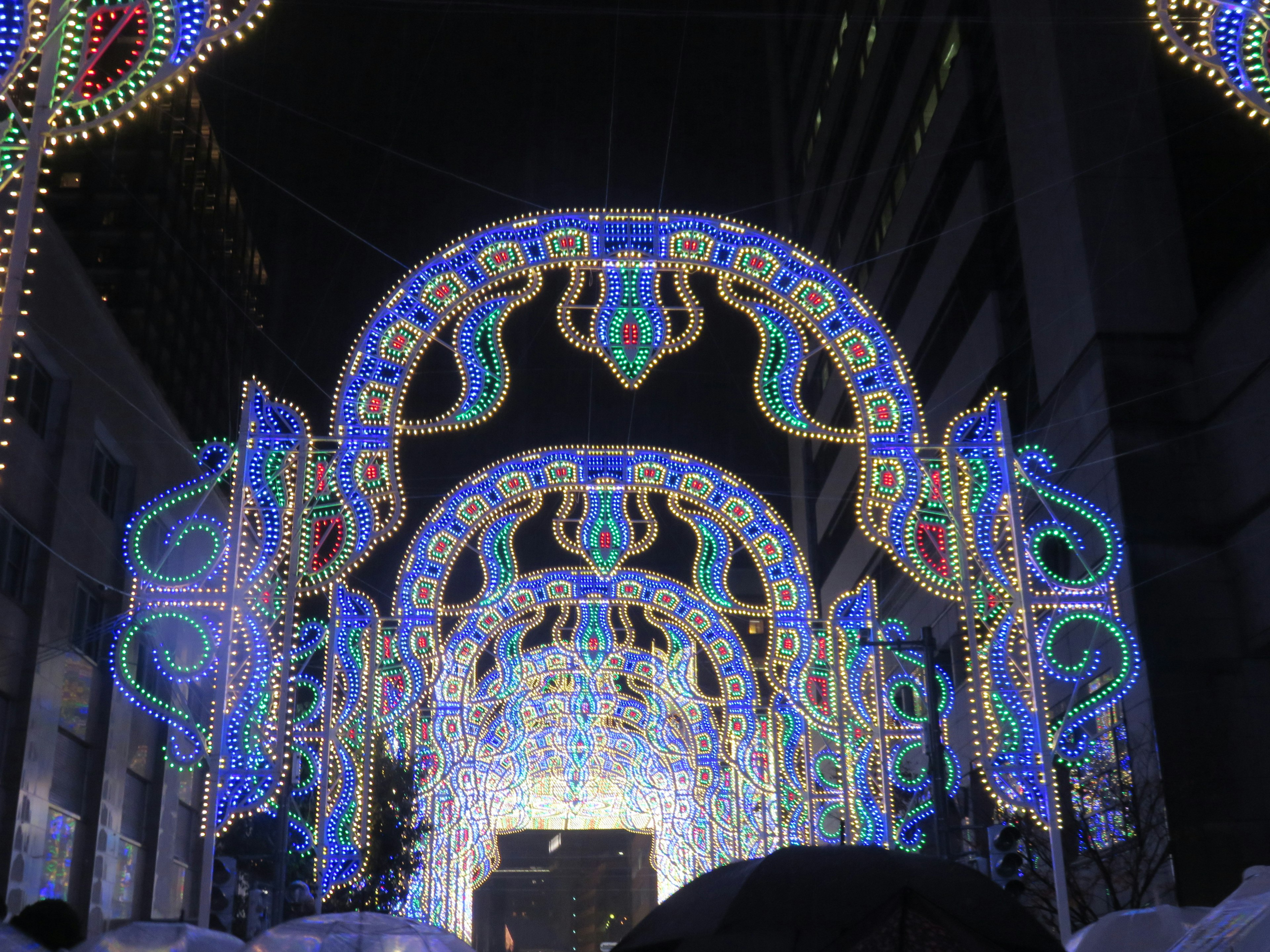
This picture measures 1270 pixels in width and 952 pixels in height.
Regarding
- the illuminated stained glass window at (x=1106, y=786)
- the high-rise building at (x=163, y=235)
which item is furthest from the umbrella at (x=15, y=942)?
the high-rise building at (x=163, y=235)

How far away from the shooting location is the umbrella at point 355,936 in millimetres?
8109

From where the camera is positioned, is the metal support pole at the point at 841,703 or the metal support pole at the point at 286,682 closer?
the metal support pole at the point at 286,682

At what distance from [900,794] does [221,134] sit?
54.6 m

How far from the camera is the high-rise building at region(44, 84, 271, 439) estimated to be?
237ft

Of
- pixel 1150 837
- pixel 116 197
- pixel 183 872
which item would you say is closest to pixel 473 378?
pixel 1150 837

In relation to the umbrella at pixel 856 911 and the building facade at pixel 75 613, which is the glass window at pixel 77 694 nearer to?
the building facade at pixel 75 613

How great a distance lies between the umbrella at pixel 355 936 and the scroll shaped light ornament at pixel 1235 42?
7689mm

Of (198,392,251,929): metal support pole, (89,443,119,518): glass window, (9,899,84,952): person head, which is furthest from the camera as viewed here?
(89,443,119,518): glass window

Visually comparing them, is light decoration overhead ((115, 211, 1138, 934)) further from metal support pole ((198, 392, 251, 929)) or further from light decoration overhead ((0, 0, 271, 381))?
light decoration overhead ((0, 0, 271, 381))

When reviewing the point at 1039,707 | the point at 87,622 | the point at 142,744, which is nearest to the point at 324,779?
the point at 1039,707

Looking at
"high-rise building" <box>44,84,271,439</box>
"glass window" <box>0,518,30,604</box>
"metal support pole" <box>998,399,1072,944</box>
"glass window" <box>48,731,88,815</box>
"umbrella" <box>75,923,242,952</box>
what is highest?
"high-rise building" <box>44,84,271,439</box>

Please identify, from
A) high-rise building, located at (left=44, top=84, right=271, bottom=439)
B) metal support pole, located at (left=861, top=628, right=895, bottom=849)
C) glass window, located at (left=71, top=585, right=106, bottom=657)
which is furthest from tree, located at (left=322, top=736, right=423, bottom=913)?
high-rise building, located at (left=44, top=84, right=271, bottom=439)

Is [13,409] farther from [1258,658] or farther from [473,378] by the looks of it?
[1258,658]

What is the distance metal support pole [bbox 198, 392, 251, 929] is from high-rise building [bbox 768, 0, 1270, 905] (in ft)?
56.8
